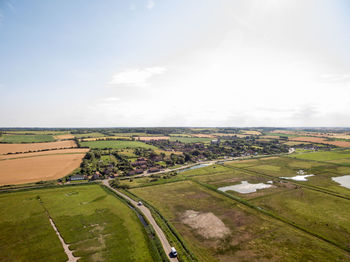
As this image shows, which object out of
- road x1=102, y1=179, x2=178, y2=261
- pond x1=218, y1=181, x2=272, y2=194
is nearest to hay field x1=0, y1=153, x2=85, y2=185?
road x1=102, y1=179, x2=178, y2=261

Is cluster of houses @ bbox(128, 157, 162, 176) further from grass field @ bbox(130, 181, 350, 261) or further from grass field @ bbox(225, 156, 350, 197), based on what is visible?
grass field @ bbox(225, 156, 350, 197)

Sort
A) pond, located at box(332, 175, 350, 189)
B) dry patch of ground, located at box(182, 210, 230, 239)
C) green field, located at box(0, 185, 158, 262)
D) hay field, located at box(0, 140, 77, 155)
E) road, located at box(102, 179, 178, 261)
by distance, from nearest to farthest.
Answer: green field, located at box(0, 185, 158, 262) < road, located at box(102, 179, 178, 261) < dry patch of ground, located at box(182, 210, 230, 239) < pond, located at box(332, 175, 350, 189) < hay field, located at box(0, 140, 77, 155)

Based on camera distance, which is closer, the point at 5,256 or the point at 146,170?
the point at 5,256

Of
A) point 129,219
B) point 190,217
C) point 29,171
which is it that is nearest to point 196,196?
point 190,217

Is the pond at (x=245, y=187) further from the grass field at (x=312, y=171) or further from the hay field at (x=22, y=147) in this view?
the hay field at (x=22, y=147)

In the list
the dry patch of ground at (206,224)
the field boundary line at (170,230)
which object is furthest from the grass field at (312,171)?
the field boundary line at (170,230)

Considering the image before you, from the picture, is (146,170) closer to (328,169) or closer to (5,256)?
(5,256)

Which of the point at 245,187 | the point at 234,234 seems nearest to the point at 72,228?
the point at 234,234
